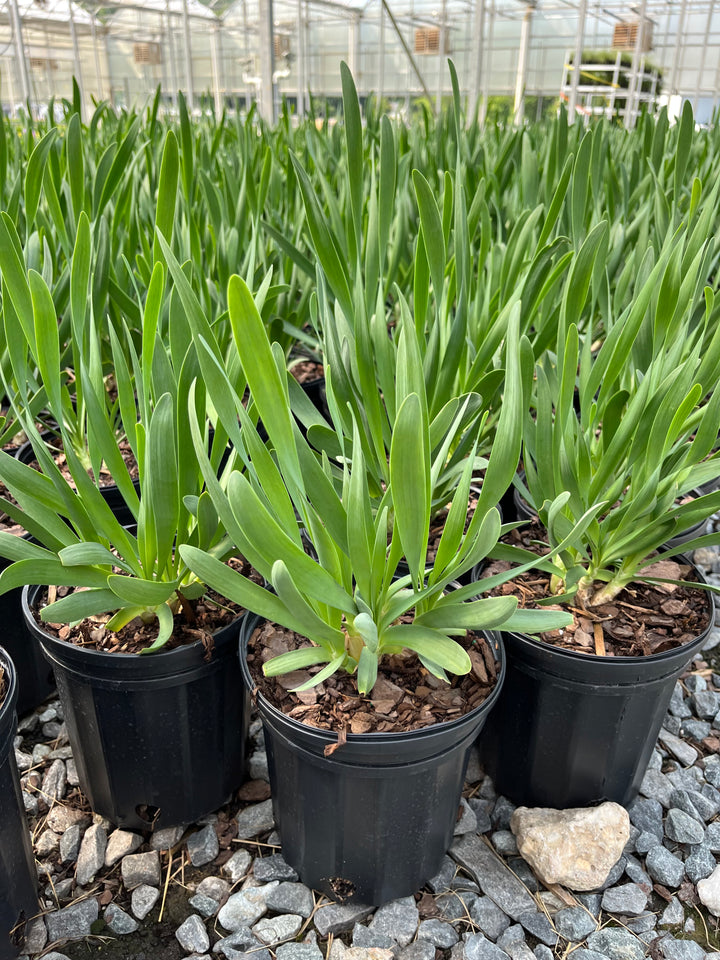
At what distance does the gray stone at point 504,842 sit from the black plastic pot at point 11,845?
0.52 meters

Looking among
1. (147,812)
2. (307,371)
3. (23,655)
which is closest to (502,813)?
(147,812)

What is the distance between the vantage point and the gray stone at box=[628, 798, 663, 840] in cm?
92

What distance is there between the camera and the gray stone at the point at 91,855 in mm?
830

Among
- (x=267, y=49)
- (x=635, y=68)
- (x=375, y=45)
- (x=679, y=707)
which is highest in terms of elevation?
(x=375, y=45)

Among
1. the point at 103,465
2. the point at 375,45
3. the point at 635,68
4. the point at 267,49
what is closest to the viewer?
the point at 103,465

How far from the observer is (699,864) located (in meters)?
0.88

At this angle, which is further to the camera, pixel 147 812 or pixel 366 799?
pixel 147 812

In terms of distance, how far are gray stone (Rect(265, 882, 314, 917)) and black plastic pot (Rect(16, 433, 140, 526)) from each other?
59cm

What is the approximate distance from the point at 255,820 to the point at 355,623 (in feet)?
1.51

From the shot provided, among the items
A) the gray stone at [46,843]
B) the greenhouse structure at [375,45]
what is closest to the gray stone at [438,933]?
the gray stone at [46,843]

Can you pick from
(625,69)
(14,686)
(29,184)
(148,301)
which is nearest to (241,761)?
(14,686)

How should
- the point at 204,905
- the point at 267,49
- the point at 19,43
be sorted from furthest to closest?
the point at 19,43 → the point at 267,49 → the point at 204,905

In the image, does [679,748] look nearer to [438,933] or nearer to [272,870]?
[438,933]

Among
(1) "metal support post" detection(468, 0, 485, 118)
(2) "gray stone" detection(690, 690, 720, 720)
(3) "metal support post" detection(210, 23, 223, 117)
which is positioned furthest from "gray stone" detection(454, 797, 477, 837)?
(3) "metal support post" detection(210, 23, 223, 117)
